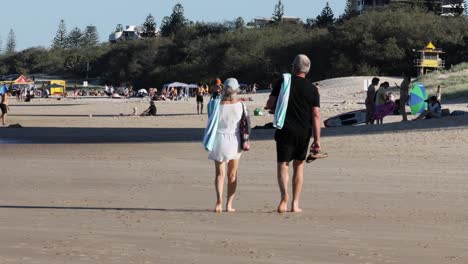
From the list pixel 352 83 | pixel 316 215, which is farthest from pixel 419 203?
pixel 352 83

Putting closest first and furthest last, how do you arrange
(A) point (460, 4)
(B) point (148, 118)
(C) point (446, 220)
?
(C) point (446, 220) → (B) point (148, 118) → (A) point (460, 4)

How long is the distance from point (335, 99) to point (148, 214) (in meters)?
39.6

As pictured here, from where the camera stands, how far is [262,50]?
92688 millimetres

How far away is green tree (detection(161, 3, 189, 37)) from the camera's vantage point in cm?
12594

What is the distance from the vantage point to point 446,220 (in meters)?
7.98

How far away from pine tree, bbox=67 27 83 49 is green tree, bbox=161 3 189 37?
43898mm

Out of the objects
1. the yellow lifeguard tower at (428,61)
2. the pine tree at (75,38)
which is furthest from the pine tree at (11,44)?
the yellow lifeguard tower at (428,61)

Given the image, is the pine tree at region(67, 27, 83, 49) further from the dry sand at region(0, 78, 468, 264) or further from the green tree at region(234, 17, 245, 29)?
the dry sand at region(0, 78, 468, 264)

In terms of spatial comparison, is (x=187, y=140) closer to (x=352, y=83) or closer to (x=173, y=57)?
(x=352, y=83)

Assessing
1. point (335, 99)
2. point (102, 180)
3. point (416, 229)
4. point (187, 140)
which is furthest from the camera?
point (335, 99)

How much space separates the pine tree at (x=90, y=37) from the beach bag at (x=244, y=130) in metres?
170

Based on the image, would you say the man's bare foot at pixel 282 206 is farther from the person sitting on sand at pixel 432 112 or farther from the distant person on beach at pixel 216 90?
the person sitting on sand at pixel 432 112

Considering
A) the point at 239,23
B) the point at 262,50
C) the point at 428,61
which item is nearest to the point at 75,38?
the point at 239,23

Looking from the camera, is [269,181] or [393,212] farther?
[269,181]
